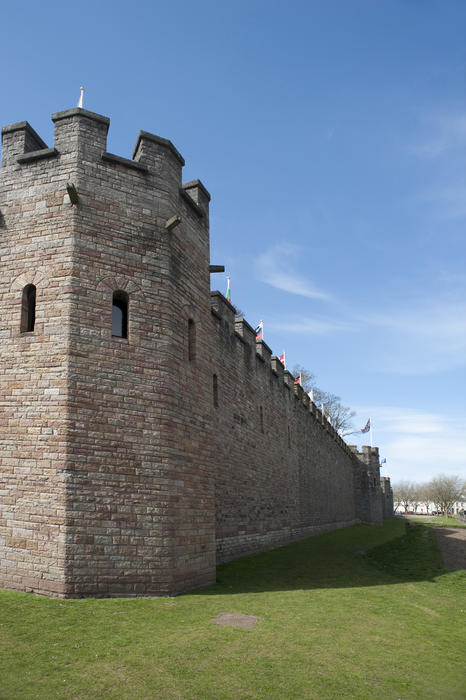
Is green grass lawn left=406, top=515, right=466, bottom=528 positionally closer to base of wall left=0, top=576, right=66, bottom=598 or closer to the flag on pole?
the flag on pole

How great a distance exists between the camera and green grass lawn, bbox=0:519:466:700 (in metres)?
4.85

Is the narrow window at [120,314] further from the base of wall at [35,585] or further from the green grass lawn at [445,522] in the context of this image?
the green grass lawn at [445,522]

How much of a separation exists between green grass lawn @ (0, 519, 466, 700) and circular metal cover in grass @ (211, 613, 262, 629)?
128mm

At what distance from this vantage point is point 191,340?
10.3m

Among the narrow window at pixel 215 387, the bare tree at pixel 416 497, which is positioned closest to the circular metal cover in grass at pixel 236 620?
the narrow window at pixel 215 387

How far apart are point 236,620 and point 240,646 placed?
109 cm

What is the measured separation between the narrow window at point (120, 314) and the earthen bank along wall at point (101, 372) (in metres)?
0.09

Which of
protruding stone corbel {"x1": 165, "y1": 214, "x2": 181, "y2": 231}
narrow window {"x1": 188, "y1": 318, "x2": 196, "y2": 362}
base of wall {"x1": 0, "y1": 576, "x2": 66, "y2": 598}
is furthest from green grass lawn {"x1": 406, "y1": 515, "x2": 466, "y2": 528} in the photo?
base of wall {"x1": 0, "y1": 576, "x2": 66, "y2": 598}

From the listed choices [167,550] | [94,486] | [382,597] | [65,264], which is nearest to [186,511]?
[167,550]

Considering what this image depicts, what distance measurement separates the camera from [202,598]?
8242mm

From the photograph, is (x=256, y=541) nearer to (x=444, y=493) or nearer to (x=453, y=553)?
(x=453, y=553)

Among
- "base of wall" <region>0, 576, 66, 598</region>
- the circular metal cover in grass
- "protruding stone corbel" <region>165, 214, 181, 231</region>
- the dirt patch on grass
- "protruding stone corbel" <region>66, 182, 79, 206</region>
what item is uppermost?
"protruding stone corbel" <region>66, 182, 79, 206</region>

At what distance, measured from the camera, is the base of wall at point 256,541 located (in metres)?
13.2

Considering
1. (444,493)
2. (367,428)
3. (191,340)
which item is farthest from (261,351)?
(444,493)
